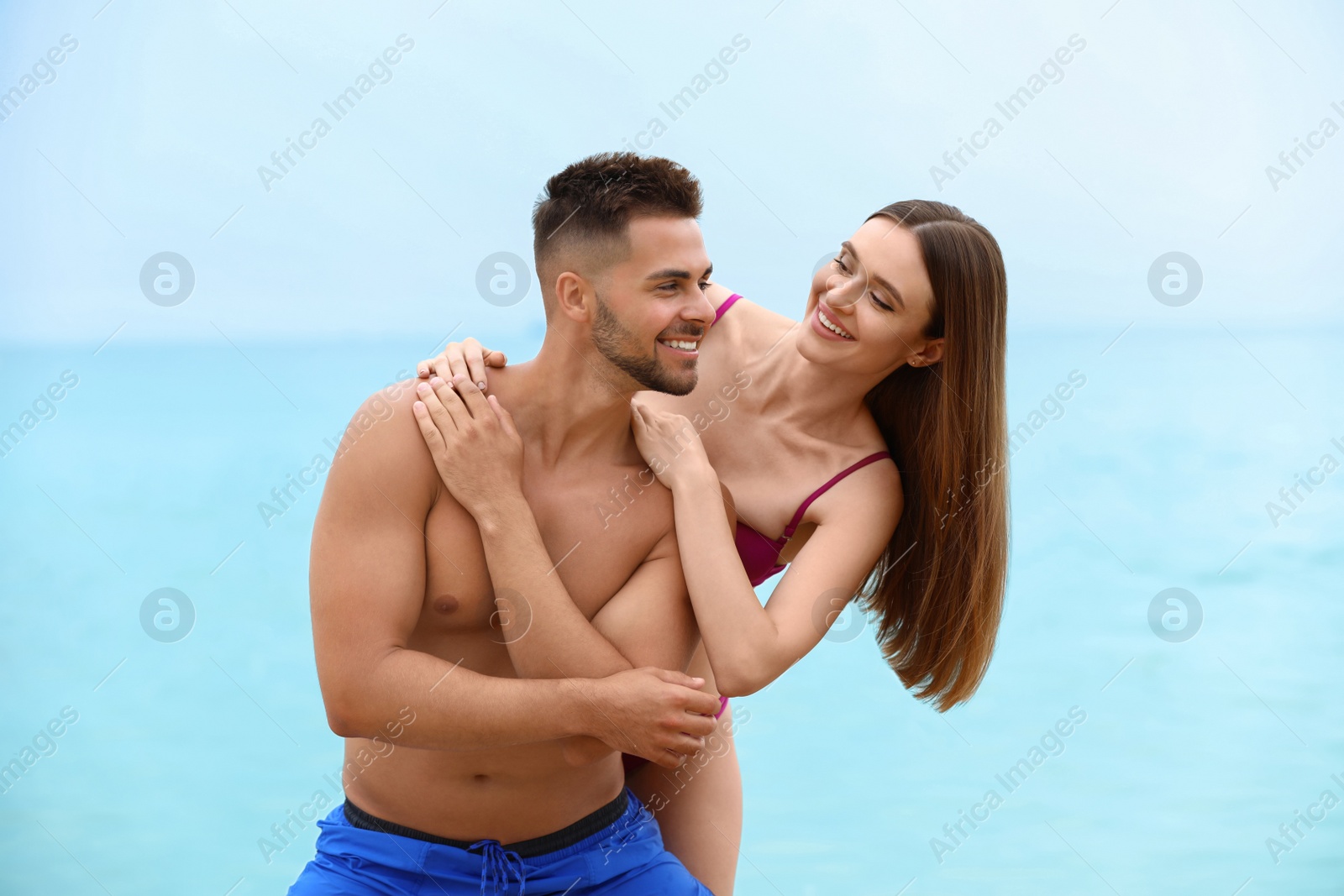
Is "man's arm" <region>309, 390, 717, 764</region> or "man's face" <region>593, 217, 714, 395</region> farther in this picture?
"man's face" <region>593, 217, 714, 395</region>

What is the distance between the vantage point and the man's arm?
2.05 m

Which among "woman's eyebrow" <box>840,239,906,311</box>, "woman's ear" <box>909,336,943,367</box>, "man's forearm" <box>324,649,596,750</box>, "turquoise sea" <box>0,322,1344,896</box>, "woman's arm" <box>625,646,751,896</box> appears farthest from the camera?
"turquoise sea" <box>0,322,1344,896</box>

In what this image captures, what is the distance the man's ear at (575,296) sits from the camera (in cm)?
223

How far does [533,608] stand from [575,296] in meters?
0.55

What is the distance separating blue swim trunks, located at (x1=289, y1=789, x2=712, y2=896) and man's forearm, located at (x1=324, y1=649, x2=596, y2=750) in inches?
10.2

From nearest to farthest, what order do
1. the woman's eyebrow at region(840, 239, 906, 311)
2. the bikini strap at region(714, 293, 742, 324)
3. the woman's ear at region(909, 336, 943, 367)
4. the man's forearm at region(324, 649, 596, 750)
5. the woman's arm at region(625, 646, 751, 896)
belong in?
the man's forearm at region(324, 649, 596, 750) → the woman's eyebrow at region(840, 239, 906, 311) → the woman's ear at region(909, 336, 943, 367) → the woman's arm at region(625, 646, 751, 896) → the bikini strap at region(714, 293, 742, 324)

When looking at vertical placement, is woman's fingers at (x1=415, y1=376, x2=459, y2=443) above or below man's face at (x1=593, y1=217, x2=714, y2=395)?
below

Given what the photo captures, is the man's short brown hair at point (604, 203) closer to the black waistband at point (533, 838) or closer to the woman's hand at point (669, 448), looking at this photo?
the woman's hand at point (669, 448)

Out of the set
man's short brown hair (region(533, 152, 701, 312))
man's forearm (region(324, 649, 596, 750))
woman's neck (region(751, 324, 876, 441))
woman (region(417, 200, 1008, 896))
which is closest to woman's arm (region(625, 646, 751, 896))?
woman (region(417, 200, 1008, 896))

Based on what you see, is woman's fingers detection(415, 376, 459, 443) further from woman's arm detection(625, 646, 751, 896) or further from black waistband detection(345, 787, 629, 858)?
woman's arm detection(625, 646, 751, 896)

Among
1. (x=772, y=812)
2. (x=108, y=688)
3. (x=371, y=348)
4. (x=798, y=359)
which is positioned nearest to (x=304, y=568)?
(x=108, y=688)

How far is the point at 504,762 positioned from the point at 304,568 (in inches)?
439

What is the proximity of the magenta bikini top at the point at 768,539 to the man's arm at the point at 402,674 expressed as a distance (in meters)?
0.67

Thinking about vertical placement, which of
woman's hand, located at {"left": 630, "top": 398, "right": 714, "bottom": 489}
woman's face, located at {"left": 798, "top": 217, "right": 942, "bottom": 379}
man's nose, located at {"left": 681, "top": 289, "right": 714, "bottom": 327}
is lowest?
woman's hand, located at {"left": 630, "top": 398, "right": 714, "bottom": 489}
